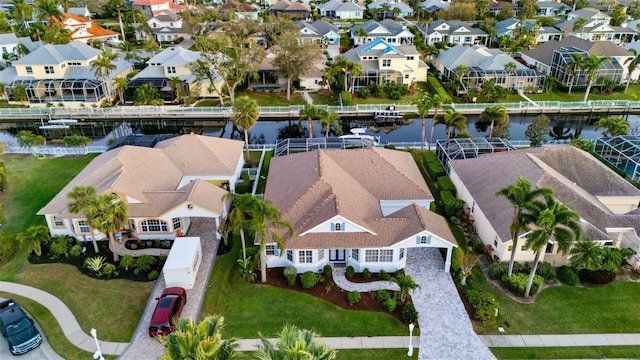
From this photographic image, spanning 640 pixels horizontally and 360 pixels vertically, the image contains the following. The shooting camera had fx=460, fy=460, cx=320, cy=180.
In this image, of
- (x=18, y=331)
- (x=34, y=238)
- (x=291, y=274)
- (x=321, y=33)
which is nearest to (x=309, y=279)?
(x=291, y=274)

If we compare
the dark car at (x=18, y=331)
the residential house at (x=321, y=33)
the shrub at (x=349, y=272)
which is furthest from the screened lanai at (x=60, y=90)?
the shrub at (x=349, y=272)

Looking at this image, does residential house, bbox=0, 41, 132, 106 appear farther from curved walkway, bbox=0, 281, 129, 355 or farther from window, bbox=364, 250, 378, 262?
window, bbox=364, 250, 378, 262

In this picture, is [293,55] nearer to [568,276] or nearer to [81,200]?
[81,200]

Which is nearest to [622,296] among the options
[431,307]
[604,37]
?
[431,307]

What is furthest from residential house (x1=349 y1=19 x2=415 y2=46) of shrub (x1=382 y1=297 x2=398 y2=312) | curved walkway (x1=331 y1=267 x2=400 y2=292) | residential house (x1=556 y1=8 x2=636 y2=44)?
shrub (x1=382 y1=297 x2=398 y2=312)

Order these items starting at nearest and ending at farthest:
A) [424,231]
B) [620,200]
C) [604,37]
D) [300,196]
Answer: [424,231] < [300,196] < [620,200] < [604,37]

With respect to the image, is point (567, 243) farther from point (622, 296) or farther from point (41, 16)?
point (41, 16)
